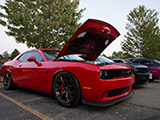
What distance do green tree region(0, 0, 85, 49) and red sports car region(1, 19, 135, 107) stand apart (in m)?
6.71

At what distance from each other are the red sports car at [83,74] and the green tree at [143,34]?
14.8 metres

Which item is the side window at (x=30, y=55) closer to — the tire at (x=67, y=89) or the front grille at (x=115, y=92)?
the tire at (x=67, y=89)

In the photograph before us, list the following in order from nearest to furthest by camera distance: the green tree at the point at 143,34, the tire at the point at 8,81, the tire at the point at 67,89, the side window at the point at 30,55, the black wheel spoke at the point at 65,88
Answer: the tire at the point at 67,89 < the black wheel spoke at the point at 65,88 < the side window at the point at 30,55 < the tire at the point at 8,81 < the green tree at the point at 143,34

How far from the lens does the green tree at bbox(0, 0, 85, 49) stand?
9.25m

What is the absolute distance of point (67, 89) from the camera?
2.50 m

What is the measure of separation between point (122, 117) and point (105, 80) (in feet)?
2.09

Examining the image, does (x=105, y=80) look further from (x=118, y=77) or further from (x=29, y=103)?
(x=29, y=103)

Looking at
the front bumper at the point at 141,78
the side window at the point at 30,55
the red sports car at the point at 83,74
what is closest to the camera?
the red sports car at the point at 83,74

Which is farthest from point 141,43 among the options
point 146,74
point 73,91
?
point 73,91

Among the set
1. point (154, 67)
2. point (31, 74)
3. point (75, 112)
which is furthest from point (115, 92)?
point (154, 67)

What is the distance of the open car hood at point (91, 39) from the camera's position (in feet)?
7.64

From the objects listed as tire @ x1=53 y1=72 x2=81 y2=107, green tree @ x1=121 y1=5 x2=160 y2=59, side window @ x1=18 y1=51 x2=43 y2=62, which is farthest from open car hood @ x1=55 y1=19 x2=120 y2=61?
green tree @ x1=121 y1=5 x2=160 y2=59

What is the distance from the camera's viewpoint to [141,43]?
16.6m

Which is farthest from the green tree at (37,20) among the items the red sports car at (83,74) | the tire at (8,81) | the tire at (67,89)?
the tire at (67,89)
